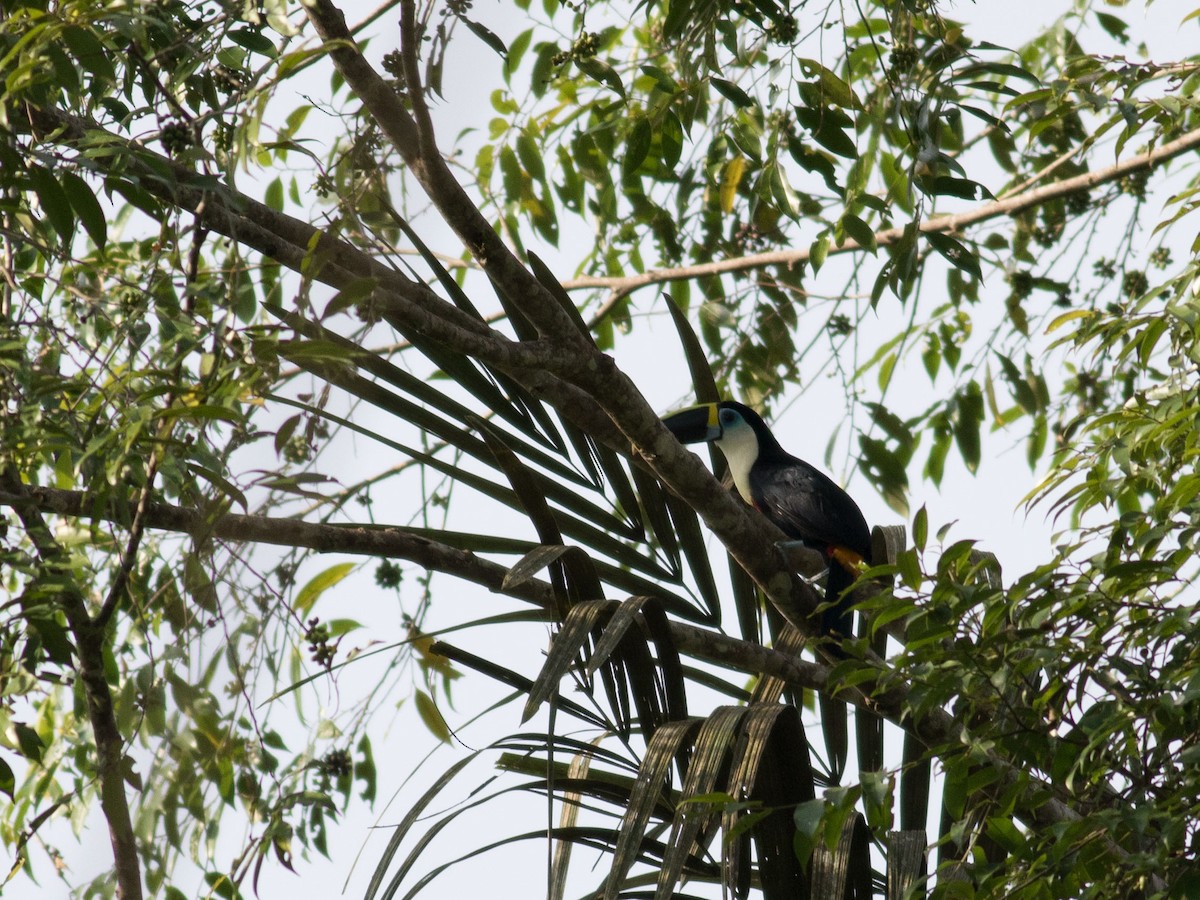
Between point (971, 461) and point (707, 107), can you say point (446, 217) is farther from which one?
point (971, 461)

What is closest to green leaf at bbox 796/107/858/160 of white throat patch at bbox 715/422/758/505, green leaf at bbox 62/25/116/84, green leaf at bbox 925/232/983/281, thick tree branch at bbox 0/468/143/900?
green leaf at bbox 925/232/983/281

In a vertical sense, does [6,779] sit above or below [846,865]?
above

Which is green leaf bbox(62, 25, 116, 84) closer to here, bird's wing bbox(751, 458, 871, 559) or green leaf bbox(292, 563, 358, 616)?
green leaf bbox(292, 563, 358, 616)

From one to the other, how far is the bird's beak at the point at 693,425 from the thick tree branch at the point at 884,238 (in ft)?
1.95

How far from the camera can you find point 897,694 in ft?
7.23

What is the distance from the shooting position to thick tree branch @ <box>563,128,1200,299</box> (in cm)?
409

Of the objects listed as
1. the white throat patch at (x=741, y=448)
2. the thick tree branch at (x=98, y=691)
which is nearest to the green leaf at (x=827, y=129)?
the thick tree branch at (x=98, y=691)

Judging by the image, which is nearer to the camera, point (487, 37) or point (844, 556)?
point (487, 37)

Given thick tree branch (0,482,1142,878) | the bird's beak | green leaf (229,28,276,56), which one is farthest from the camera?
the bird's beak

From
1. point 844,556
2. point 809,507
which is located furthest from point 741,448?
point 844,556

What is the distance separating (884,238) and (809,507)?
1001 millimetres

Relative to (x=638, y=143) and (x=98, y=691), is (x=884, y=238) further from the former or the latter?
(x=98, y=691)

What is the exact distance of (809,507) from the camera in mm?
3824

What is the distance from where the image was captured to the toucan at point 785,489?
367 centimetres
